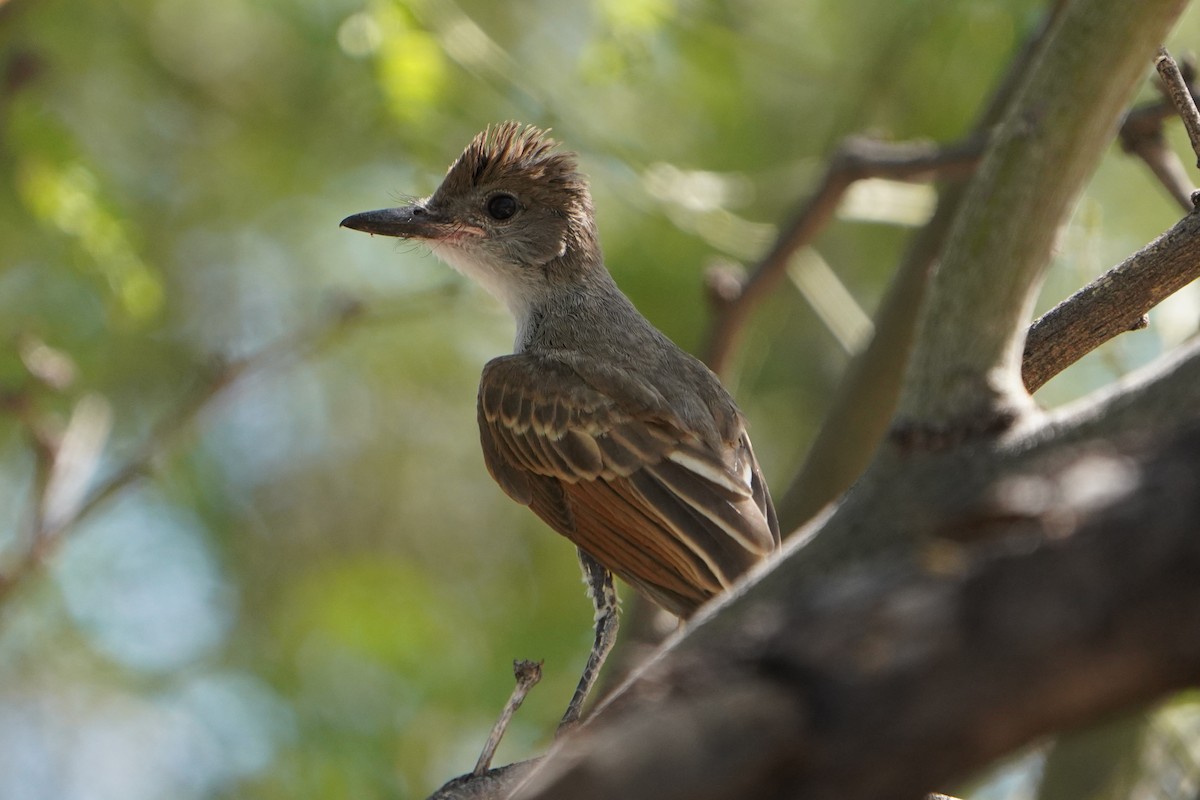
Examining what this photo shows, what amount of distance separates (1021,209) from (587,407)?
121 inches

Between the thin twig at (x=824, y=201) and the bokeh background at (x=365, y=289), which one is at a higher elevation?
the bokeh background at (x=365, y=289)

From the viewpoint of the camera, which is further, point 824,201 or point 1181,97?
point 824,201

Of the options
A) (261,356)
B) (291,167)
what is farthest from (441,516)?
(261,356)

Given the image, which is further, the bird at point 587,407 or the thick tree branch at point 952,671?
the bird at point 587,407

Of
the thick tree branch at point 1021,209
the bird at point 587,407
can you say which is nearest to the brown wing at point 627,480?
the bird at point 587,407

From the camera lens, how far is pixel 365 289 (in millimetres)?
7766

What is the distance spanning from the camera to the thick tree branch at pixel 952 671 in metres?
1.40

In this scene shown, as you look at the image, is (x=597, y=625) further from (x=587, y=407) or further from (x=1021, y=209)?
(x=1021, y=209)

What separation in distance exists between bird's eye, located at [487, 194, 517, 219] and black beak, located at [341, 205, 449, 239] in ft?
0.74

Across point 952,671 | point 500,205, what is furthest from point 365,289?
point 952,671

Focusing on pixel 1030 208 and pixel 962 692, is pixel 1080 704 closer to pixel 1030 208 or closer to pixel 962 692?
pixel 962 692

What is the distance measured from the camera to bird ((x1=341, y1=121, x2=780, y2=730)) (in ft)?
15.0

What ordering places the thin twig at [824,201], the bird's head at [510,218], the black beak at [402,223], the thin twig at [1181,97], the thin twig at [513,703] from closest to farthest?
the thin twig at [1181,97] → the thin twig at [513,703] → the thin twig at [824,201] → the black beak at [402,223] → the bird's head at [510,218]

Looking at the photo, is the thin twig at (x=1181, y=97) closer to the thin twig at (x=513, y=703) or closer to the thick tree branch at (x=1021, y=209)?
the thick tree branch at (x=1021, y=209)
